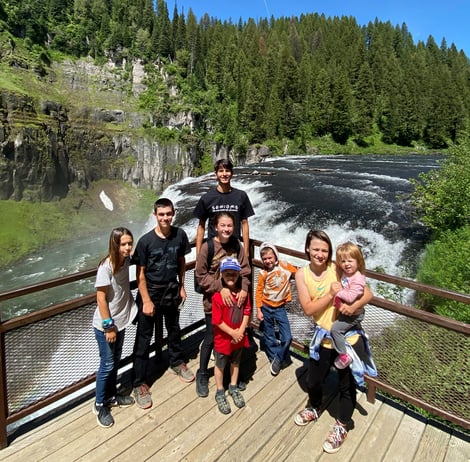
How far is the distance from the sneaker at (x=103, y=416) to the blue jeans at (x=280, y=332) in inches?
75.8

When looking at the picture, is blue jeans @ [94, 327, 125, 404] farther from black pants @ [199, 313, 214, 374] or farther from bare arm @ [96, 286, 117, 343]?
black pants @ [199, 313, 214, 374]

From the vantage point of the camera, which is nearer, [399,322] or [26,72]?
[399,322]

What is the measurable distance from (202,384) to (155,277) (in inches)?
51.0

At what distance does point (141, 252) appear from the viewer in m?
3.39

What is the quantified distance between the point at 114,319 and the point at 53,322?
0.65 meters

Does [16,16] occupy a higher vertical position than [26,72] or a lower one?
higher

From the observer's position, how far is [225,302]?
10.7ft

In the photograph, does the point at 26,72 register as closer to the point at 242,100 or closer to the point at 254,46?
the point at 242,100

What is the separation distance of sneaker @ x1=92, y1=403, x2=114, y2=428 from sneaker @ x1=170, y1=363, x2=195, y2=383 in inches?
34.2

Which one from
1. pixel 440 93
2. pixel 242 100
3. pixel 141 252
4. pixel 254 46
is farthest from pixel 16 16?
pixel 440 93

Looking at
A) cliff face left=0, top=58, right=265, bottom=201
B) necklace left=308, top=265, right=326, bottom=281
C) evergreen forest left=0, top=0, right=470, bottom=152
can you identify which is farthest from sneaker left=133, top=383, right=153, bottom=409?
evergreen forest left=0, top=0, right=470, bottom=152

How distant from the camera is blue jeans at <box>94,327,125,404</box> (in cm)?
315

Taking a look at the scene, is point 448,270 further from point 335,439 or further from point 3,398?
point 3,398

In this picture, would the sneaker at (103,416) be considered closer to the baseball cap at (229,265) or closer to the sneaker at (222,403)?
the sneaker at (222,403)
